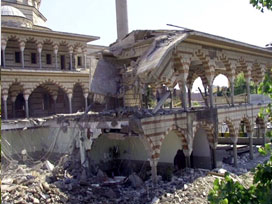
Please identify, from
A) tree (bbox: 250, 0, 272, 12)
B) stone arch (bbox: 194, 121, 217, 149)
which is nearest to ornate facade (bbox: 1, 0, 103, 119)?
stone arch (bbox: 194, 121, 217, 149)

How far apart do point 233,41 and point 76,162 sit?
27.5ft

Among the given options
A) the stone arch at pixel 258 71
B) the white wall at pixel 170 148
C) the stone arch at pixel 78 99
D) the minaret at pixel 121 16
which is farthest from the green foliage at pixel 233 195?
the stone arch at pixel 78 99

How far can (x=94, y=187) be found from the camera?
1070 cm

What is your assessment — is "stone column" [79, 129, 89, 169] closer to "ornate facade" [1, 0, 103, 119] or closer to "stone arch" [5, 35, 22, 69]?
"ornate facade" [1, 0, 103, 119]

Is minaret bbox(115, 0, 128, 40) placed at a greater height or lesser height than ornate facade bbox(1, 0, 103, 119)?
greater

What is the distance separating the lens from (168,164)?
13445 mm

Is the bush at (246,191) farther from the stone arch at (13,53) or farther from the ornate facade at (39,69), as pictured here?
the stone arch at (13,53)

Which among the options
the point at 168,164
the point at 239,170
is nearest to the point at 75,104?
the point at 168,164

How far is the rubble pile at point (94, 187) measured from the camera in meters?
9.46

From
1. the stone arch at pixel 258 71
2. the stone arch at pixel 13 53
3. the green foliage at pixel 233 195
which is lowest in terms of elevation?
the green foliage at pixel 233 195

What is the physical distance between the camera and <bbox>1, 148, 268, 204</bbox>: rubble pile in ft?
31.0

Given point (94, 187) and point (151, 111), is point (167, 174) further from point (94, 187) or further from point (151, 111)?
point (94, 187)

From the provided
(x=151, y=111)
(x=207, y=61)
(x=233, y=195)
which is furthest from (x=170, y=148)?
(x=233, y=195)

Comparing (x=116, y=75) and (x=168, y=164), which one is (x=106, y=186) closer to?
(x=168, y=164)
